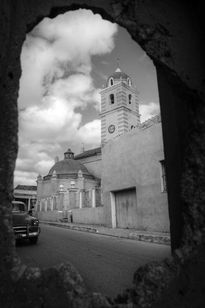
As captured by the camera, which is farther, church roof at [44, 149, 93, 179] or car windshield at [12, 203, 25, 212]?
church roof at [44, 149, 93, 179]

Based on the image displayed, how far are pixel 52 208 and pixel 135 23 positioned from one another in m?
29.9

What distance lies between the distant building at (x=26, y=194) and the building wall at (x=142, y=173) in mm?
41328

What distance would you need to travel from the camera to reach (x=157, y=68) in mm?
2846

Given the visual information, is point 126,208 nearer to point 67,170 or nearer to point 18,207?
point 18,207

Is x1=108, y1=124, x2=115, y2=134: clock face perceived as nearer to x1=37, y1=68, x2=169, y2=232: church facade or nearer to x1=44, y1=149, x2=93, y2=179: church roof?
x1=44, y1=149, x2=93, y2=179: church roof

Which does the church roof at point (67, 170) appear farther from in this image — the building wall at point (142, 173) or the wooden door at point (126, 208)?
the wooden door at point (126, 208)

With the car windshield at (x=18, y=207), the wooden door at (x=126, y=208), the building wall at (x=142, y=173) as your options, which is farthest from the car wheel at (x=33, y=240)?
the wooden door at (x=126, y=208)

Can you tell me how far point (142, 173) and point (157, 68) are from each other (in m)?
11.5

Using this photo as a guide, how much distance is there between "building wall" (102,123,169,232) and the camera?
42.6 feet

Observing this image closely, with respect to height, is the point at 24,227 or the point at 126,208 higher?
the point at 126,208

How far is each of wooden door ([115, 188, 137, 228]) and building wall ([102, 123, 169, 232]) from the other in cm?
43

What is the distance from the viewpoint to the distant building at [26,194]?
54.4 metres

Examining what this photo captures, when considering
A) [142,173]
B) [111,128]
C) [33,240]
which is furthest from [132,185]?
[111,128]

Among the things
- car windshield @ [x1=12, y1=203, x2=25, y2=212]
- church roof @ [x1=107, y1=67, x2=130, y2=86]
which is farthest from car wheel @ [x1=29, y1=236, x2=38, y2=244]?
church roof @ [x1=107, y1=67, x2=130, y2=86]
